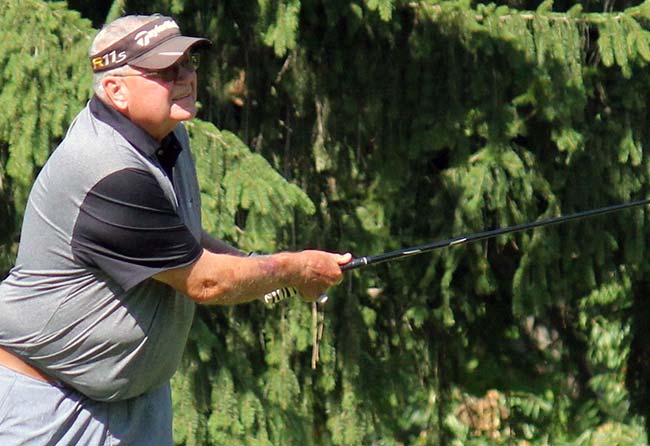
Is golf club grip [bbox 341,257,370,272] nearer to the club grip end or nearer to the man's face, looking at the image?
the club grip end

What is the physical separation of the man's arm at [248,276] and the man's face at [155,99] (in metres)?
0.37

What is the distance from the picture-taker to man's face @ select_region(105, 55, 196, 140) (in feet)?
10.4

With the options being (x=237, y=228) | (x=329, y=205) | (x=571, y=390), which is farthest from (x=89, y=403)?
(x=571, y=390)

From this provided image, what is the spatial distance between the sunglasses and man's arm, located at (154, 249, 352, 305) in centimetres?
47

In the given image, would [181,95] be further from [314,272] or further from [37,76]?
[37,76]

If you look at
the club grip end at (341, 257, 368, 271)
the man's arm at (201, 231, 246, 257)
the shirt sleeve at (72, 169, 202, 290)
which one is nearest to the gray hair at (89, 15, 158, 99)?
the shirt sleeve at (72, 169, 202, 290)

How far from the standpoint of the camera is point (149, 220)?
3.04 metres

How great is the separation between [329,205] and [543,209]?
3.63 feet

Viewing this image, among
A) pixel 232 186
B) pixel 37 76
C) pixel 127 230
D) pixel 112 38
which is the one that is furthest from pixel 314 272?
pixel 37 76

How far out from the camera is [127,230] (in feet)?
9.93

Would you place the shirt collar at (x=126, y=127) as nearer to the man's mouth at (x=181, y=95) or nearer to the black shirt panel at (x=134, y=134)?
the black shirt panel at (x=134, y=134)

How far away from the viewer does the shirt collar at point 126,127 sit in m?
3.12

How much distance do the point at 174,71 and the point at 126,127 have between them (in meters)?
0.20

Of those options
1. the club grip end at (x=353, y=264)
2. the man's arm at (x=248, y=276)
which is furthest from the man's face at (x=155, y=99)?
the club grip end at (x=353, y=264)
